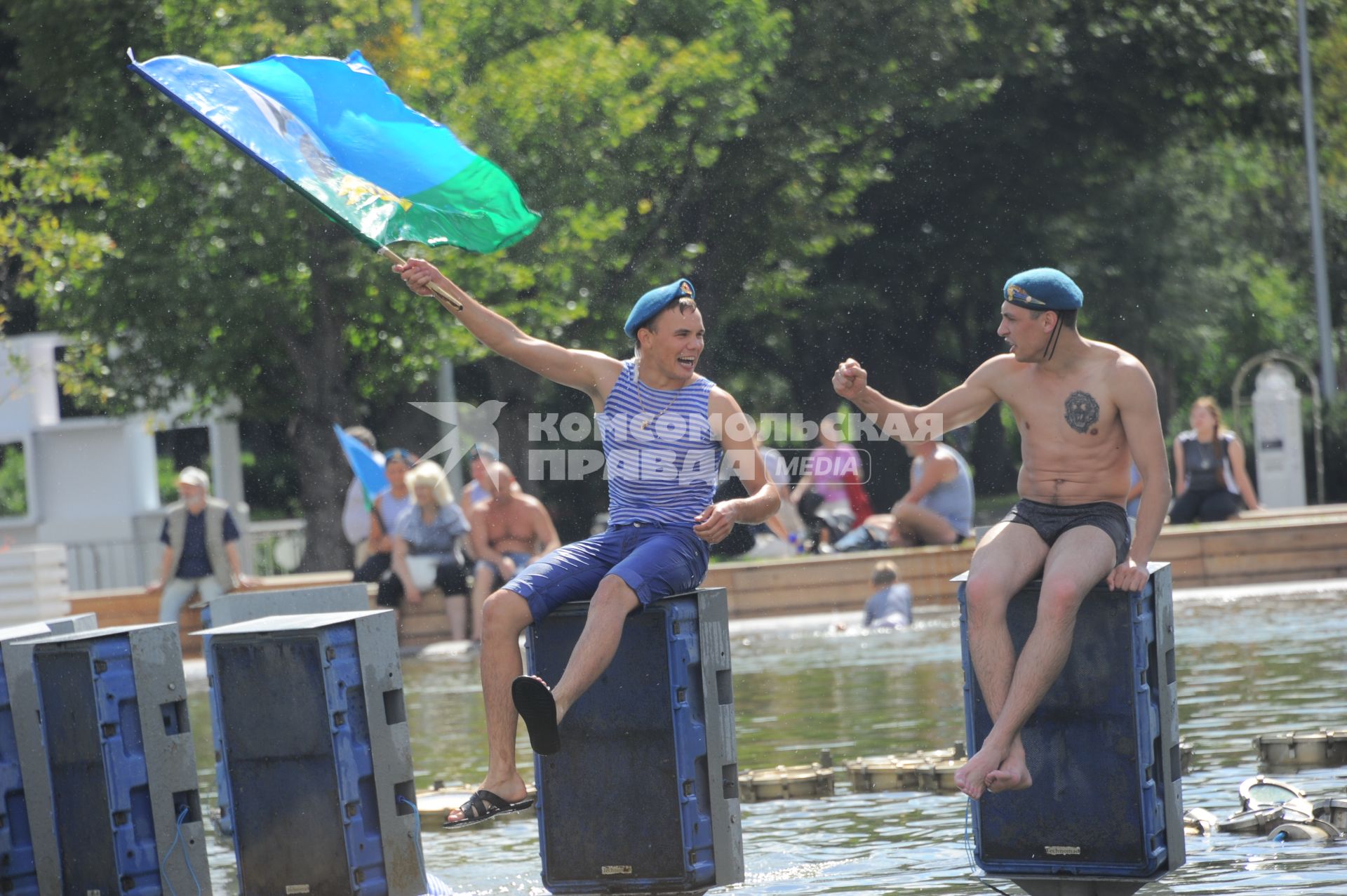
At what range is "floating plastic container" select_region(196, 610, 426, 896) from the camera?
653 centimetres

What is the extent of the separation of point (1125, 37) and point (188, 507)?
2473 centimetres

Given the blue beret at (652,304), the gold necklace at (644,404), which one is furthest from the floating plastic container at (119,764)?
the blue beret at (652,304)

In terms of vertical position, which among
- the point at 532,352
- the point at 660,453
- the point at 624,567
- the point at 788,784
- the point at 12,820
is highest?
the point at 532,352

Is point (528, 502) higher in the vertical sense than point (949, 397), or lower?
lower

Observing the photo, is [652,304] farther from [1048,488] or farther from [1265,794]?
[1265,794]

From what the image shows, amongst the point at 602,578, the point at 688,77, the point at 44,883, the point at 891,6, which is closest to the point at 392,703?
the point at 602,578

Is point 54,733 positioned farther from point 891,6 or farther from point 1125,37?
point 1125,37

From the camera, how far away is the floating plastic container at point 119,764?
21.9 feet

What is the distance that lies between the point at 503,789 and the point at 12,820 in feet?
6.00

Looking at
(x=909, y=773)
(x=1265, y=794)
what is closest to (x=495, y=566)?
(x=909, y=773)

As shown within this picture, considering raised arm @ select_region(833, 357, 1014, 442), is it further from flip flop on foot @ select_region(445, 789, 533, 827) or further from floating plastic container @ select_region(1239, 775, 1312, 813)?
floating plastic container @ select_region(1239, 775, 1312, 813)

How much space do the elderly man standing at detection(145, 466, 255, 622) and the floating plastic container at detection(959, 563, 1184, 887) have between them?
1164cm

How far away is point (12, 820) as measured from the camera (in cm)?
Result: 700

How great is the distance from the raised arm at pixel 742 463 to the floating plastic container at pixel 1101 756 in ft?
2.58
